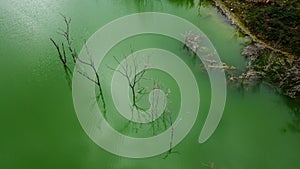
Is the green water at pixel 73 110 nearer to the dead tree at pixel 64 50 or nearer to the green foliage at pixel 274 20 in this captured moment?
the dead tree at pixel 64 50

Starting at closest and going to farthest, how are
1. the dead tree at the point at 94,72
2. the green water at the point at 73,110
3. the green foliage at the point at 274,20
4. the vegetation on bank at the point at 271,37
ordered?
the green water at the point at 73,110
the dead tree at the point at 94,72
the vegetation on bank at the point at 271,37
the green foliage at the point at 274,20

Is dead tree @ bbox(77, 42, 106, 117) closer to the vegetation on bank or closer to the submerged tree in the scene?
the submerged tree

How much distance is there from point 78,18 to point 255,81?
226 centimetres

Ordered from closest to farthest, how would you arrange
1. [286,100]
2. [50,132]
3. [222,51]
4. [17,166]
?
[17,166]
[50,132]
[286,100]
[222,51]

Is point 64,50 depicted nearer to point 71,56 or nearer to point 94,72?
point 71,56

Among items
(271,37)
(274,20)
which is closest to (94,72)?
(271,37)

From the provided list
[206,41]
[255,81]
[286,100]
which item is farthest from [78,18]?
[286,100]

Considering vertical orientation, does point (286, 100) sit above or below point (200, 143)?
above

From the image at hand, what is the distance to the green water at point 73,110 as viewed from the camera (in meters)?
3.81

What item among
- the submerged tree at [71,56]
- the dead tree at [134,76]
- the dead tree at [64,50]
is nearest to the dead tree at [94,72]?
the submerged tree at [71,56]

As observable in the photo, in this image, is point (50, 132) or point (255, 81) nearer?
point (50, 132)

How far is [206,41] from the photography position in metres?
4.75

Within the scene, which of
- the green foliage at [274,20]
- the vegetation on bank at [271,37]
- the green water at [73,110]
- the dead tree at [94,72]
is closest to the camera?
the green water at [73,110]

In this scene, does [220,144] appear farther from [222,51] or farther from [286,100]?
[222,51]
